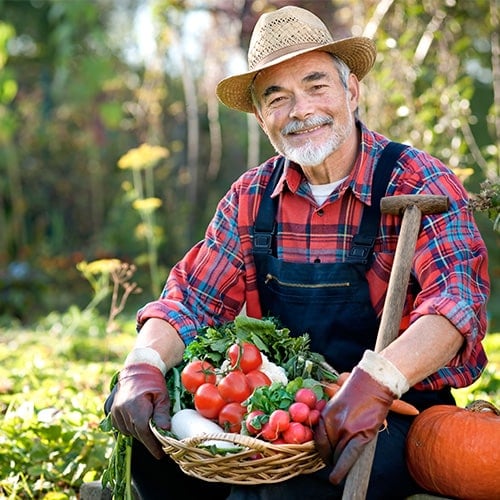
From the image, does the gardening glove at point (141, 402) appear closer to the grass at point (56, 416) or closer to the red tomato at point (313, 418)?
the red tomato at point (313, 418)

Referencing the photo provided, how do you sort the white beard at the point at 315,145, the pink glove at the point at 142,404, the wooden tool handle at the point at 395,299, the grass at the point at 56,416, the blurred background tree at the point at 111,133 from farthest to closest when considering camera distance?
the blurred background tree at the point at 111,133 → the grass at the point at 56,416 → the white beard at the point at 315,145 → the pink glove at the point at 142,404 → the wooden tool handle at the point at 395,299

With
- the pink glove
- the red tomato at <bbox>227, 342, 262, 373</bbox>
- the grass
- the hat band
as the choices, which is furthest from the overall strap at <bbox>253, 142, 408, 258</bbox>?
the grass

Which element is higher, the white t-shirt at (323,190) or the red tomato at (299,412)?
the white t-shirt at (323,190)

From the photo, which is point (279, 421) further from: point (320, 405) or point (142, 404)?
point (142, 404)

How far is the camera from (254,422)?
2375mm

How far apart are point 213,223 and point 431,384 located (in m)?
0.96

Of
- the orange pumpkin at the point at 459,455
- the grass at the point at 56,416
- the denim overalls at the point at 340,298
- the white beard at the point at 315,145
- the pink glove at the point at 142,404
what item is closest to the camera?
the orange pumpkin at the point at 459,455

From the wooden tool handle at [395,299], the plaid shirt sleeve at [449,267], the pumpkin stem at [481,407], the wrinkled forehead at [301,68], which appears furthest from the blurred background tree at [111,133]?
the pumpkin stem at [481,407]

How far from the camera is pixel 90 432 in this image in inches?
137

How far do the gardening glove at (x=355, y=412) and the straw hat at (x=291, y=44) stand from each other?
108cm

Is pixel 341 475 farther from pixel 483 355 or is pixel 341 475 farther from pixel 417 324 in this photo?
pixel 483 355

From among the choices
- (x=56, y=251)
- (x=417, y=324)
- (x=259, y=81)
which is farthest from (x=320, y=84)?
(x=56, y=251)

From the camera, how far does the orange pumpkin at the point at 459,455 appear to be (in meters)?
2.53

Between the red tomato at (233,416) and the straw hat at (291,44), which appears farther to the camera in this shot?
the straw hat at (291,44)
